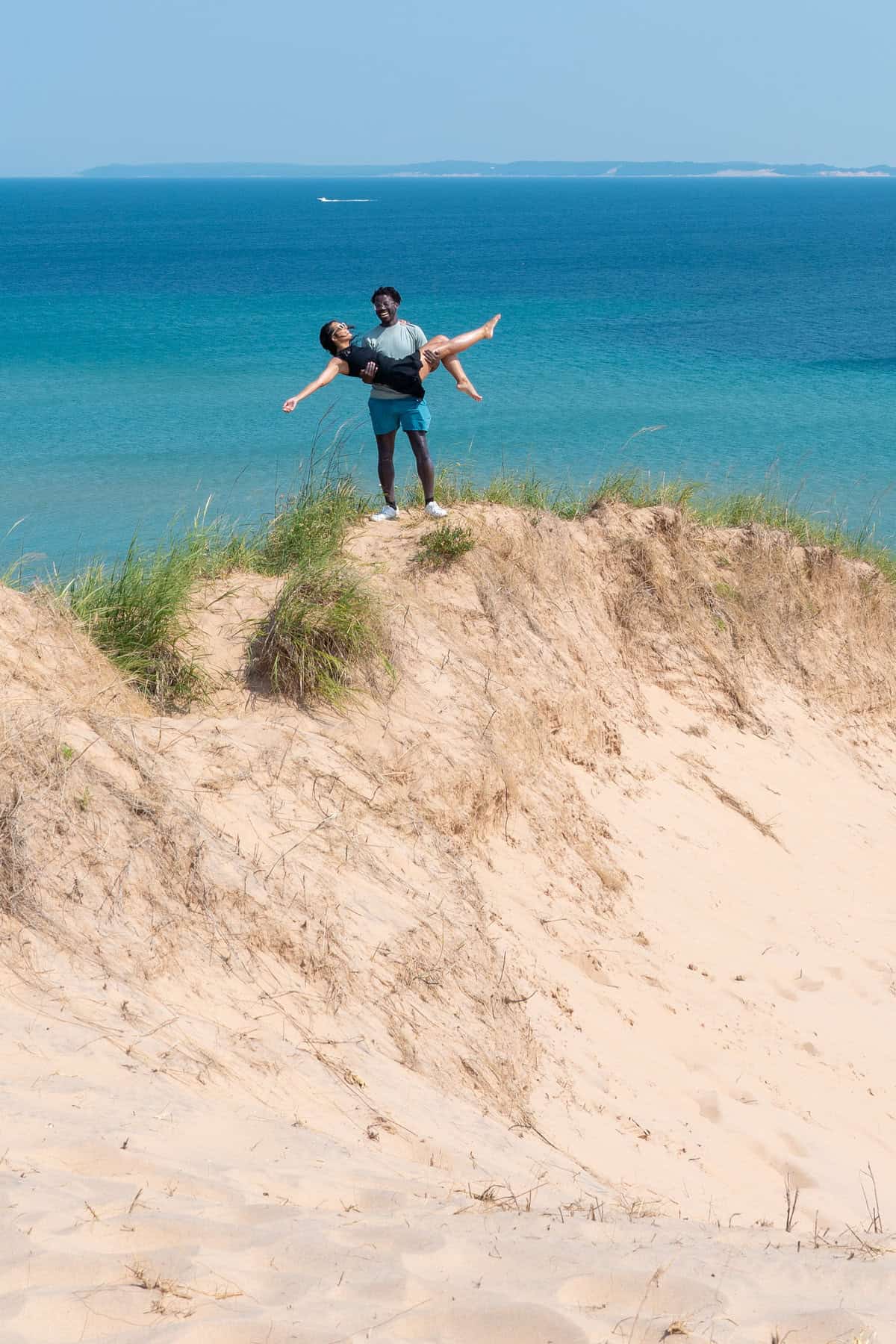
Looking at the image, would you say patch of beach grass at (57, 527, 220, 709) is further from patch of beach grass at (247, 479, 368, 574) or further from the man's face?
the man's face

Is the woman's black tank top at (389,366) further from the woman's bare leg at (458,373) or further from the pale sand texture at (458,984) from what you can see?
the pale sand texture at (458,984)

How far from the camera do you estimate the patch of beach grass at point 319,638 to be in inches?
250

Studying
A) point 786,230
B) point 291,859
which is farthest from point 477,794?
point 786,230

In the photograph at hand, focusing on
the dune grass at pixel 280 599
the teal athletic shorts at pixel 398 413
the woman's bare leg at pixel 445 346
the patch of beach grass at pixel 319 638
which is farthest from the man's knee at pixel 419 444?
the patch of beach grass at pixel 319 638

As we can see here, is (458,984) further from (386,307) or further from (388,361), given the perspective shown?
(386,307)

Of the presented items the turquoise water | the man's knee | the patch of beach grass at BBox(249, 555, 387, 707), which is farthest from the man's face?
the patch of beach grass at BBox(249, 555, 387, 707)

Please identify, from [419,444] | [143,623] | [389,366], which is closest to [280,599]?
[143,623]

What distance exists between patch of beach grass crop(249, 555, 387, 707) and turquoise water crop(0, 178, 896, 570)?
258cm

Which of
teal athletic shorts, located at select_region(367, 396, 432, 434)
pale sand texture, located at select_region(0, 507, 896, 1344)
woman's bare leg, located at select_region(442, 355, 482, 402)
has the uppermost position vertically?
woman's bare leg, located at select_region(442, 355, 482, 402)

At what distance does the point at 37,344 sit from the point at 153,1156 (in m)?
34.4

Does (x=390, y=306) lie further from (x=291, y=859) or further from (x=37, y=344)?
(x=37, y=344)

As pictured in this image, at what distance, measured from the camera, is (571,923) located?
610 centimetres

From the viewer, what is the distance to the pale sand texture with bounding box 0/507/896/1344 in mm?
2828

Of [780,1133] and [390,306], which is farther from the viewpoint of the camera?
[390,306]
